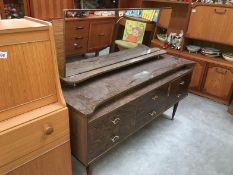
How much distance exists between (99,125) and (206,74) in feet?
6.58

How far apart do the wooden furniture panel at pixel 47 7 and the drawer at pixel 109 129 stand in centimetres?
230

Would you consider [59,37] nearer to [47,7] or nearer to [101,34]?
[47,7]

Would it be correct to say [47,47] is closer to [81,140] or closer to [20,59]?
[20,59]

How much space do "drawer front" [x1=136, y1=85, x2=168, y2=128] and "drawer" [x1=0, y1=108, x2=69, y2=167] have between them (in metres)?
0.62

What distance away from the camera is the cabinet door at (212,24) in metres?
2.53

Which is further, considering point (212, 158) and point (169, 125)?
point (169, 125)

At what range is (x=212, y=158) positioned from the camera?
1.88 m

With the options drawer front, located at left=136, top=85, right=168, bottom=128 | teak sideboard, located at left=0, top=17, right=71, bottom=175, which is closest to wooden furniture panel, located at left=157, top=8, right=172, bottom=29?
drawer front, located at left=136, top=85, right=168, bottom=128

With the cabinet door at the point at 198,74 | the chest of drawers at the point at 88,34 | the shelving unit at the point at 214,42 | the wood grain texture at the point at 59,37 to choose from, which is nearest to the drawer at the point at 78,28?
the chest of drawers at the point at 88,34

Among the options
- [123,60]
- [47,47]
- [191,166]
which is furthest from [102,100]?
[191,166]

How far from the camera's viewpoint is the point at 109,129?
1381mm

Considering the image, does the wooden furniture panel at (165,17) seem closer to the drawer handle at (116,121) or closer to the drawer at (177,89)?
the drawer at (177,89)

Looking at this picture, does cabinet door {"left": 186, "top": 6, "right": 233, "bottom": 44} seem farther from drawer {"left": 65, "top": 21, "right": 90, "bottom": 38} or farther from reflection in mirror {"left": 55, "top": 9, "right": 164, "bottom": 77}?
drawer {"left": 65, "top": 21, "right": 90, "bottom": 38}

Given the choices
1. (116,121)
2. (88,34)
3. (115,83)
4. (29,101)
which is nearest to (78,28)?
(88,34)
